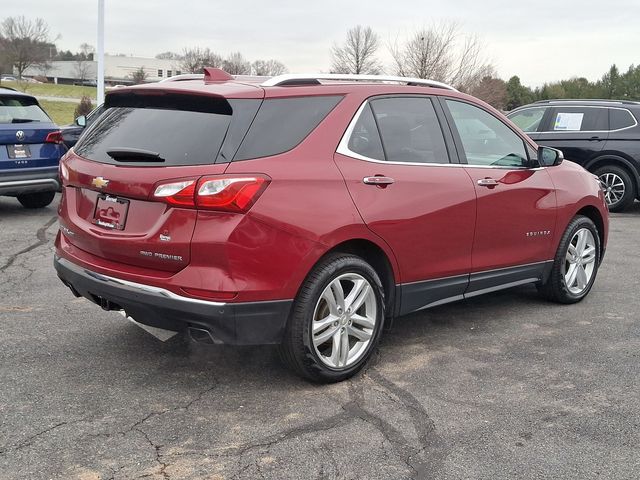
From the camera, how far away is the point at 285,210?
3396mm

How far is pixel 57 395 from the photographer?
140 inches

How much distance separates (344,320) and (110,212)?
1.43 meters

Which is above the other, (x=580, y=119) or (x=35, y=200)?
(x=580, y=119)

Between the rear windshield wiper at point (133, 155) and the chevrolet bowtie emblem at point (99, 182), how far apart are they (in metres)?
0.14

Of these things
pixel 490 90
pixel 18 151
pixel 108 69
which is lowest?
pixel 18 151

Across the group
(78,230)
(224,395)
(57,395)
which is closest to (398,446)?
(224,395)

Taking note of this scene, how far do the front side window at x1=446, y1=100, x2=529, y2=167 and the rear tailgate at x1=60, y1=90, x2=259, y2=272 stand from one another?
5.58 feet

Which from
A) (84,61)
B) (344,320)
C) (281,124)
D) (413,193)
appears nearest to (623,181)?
(413,193)

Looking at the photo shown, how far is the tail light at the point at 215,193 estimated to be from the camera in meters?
3.25

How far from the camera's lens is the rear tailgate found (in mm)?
3324

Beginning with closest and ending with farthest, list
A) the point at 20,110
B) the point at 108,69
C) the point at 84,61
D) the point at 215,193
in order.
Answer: the point at 215,193 → the point at 20,110 → the point at 84,61 → the point at 108,69

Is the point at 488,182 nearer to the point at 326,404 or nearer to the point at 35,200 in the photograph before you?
the point at 326,404

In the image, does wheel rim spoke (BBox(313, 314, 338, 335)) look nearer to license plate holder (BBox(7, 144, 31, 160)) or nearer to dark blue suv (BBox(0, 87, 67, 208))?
dark blue suv (BBox(0, 87, 67, 208))

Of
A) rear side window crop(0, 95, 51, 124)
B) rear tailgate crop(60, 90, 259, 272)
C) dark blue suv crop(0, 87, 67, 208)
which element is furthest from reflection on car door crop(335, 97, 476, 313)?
rear side window crop(0, 95, 51, 124)
